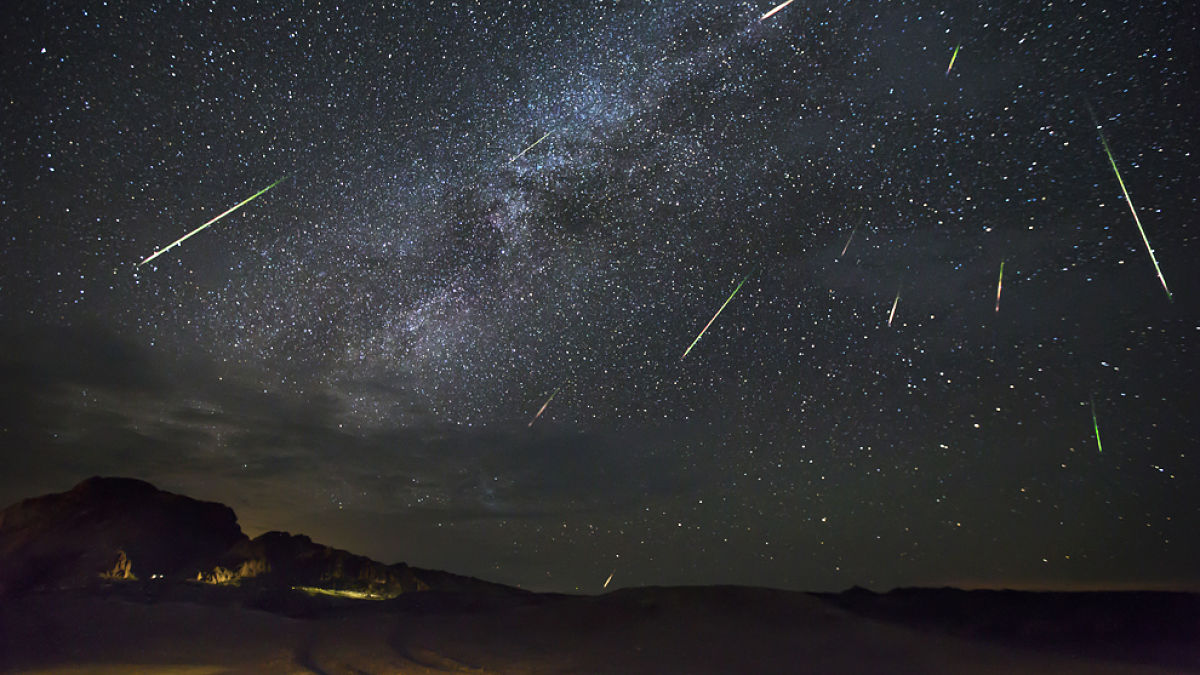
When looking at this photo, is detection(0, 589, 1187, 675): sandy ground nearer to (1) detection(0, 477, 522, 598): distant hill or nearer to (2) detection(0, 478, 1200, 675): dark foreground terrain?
(2) detection(0, 478, 1200, 675): dark foreground terrain

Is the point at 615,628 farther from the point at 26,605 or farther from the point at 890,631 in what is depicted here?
the point at 26,605

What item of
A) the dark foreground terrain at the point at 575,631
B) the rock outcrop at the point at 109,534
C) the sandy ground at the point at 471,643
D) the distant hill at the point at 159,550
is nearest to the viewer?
the sandy ground at the point at 471,643

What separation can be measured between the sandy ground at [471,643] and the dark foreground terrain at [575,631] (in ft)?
0.20

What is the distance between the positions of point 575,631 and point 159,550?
42263 millimetres

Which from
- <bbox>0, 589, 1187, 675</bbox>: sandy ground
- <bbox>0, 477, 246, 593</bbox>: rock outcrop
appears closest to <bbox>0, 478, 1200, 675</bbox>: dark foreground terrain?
<bbox>0, 589, 1187, 675</bbox>: sandy ground

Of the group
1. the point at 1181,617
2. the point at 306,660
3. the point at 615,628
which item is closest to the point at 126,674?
the point at 306,660

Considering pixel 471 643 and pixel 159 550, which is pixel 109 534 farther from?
pixel 471 643

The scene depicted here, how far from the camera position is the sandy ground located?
474 inches

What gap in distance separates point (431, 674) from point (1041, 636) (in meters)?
24.7

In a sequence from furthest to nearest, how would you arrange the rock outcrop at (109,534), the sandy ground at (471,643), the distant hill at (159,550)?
1. the distant hill at (159,550)
2. the rock outcrop at (109,534)
3. the sandy ground at (471,643)

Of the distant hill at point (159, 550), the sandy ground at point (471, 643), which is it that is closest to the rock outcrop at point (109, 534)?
the distant hill at point (159, 550)

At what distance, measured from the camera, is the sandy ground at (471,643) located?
39.5 ft

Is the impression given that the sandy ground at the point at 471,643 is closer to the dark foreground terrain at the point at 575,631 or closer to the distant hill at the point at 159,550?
the dark foreground terrain at the point at 575,631

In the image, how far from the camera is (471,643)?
51.1ft
